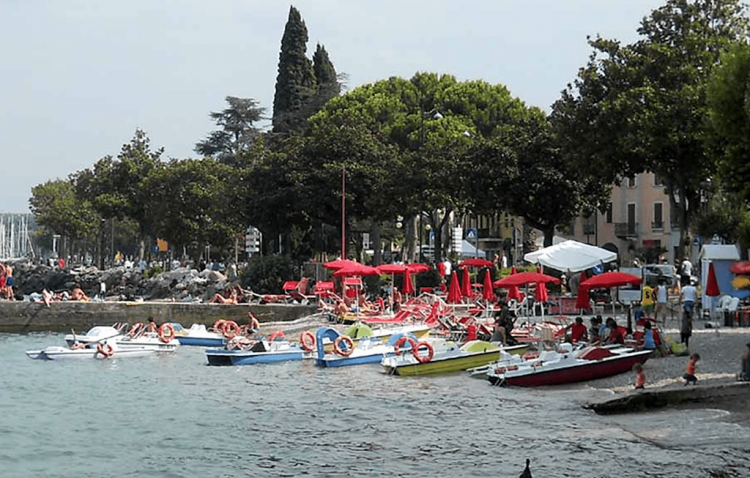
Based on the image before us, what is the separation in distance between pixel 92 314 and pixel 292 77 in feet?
117

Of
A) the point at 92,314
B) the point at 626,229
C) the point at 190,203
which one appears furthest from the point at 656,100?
the point at 190,203

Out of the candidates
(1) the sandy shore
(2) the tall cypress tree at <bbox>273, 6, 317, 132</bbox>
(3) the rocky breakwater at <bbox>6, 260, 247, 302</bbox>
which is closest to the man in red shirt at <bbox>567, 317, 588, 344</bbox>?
(1) the sandy shore

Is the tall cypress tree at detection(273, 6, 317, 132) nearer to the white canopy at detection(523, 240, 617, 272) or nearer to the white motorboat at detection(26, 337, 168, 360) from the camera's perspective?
the white motorboat at detection(26, 337, 168, 360)

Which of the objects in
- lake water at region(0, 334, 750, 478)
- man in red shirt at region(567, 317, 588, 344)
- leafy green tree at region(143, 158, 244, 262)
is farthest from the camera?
leafy green tree at region(143, 158, 244, 262)

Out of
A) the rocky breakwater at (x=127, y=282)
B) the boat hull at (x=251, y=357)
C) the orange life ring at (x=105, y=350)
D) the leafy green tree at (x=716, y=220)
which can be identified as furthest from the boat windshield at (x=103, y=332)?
the leafy green tree at (x=716, y=220)

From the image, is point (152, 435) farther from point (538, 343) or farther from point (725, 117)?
point (725, 117)

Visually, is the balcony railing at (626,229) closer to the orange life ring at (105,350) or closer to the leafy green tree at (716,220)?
the leafy green tree at (716,220)

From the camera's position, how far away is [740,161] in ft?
82.9

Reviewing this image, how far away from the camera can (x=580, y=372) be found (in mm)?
27516

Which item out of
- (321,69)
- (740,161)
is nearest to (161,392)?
(740,161)

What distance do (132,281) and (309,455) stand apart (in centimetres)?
6592

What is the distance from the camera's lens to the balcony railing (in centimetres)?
8550

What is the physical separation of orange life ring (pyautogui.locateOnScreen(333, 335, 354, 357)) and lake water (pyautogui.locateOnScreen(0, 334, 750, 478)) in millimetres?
868

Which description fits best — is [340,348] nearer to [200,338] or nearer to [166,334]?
[166,334]
